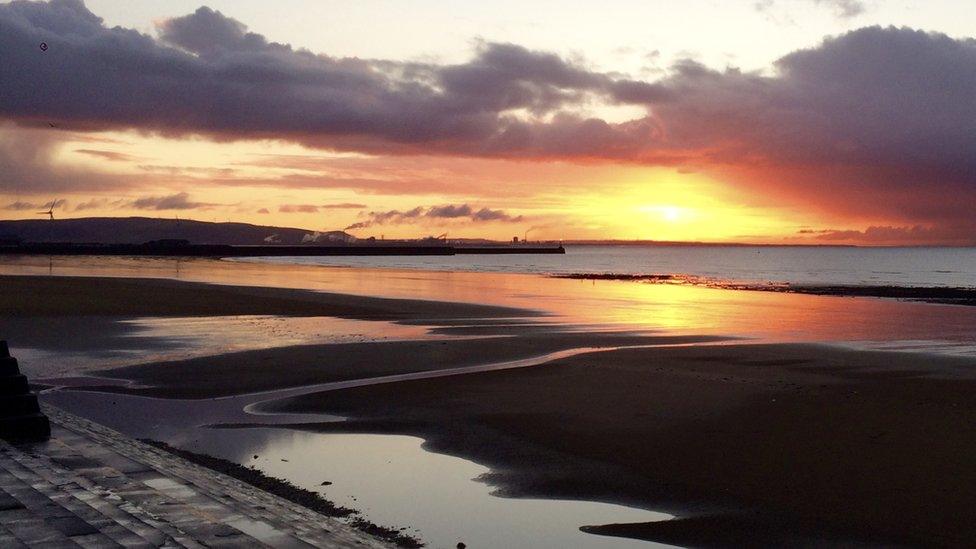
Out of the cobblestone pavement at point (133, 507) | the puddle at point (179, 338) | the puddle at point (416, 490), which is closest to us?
the cobblestone pavement at point (133, 507)

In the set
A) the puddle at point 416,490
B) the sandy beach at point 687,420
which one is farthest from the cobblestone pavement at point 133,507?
the sandy beach at point 687,420

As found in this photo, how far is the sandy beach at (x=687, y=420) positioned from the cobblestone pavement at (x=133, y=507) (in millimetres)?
3367

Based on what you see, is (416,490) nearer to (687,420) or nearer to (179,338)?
(687,420)

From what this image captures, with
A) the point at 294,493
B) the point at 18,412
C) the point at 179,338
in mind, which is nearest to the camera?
the point at 294,493

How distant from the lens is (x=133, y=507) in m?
8.21

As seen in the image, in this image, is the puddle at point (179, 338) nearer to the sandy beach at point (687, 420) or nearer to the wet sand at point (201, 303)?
the sandy beach at point (687, 420)

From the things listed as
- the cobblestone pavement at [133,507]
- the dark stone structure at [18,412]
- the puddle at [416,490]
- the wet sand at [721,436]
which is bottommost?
the puddle at [416,490]

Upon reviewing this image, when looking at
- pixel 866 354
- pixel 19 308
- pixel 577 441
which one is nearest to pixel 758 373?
pixel 866 354

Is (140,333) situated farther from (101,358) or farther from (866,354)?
(866,354)

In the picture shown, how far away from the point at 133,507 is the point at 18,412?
457 centimetres

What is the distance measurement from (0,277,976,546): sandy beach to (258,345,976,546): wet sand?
40 millimetres

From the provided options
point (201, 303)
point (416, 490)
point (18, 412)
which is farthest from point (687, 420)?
point (201, 303)

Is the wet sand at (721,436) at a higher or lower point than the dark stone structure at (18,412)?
lower

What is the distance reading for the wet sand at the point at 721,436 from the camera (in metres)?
10.2
